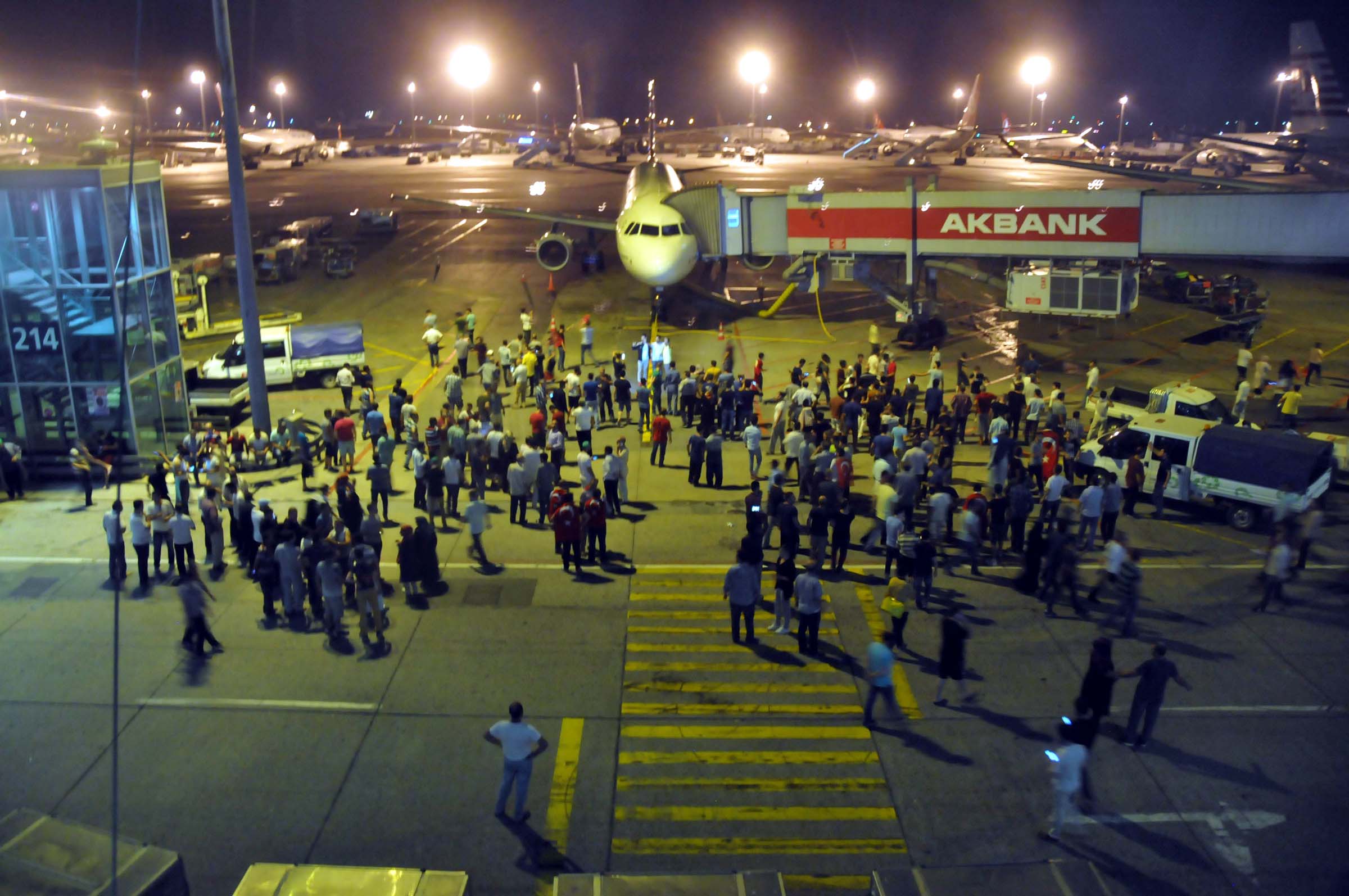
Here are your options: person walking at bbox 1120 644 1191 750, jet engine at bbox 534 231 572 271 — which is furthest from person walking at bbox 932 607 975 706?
jet engine at bbox 534 231 572 271

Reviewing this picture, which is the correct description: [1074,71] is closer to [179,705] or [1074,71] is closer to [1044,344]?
[1044,344]

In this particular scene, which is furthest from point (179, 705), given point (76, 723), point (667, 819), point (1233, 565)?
point (1233, 565)

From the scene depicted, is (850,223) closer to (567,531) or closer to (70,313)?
(567,531)

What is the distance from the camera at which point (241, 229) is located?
23.7 meters

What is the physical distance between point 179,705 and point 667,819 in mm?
6740

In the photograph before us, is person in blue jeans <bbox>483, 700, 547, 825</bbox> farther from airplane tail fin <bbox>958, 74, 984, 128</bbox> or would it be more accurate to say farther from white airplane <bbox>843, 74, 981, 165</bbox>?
airplane tail fin <bbox>958, 74, 984, 128</bbox>

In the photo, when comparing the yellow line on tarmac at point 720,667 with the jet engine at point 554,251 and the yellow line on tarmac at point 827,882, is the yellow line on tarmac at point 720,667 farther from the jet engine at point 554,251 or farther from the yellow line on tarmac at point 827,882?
the jet engine at point 554,251

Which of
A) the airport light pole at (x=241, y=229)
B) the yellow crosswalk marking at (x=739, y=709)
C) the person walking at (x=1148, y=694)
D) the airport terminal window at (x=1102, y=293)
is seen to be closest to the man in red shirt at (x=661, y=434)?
the airport light pole at (x=241, y=229)

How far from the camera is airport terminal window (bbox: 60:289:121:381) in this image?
23.1 metres

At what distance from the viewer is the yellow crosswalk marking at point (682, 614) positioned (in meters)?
16.0

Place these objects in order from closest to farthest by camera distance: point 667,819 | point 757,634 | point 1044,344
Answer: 1. point 667,819
2. point 757,634
3. point 1044,344

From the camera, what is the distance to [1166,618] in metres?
15.8

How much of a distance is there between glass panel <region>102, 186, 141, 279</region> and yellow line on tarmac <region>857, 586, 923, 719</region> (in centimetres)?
1690

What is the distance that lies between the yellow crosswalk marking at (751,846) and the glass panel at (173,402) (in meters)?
18.3
